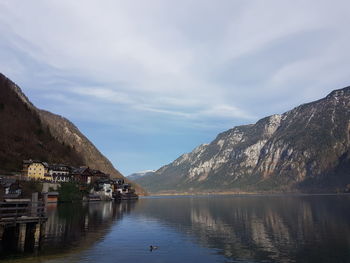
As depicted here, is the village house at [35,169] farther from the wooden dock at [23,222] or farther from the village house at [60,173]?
the wooden dock at [23,222]

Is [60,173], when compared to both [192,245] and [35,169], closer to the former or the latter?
[35,169]

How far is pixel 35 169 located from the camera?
171m

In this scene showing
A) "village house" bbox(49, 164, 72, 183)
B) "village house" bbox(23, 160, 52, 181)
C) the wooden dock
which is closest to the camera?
the wooden dock

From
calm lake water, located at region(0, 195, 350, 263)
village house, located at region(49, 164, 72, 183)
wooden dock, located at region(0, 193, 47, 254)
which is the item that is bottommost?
calm lake water, located at region(0, 195, 350, 263)

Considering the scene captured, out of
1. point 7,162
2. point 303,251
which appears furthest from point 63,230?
point 7,162

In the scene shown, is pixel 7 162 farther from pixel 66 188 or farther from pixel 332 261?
pixel 332 261

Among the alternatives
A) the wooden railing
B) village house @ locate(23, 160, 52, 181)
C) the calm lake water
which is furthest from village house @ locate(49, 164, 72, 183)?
the wooden railing

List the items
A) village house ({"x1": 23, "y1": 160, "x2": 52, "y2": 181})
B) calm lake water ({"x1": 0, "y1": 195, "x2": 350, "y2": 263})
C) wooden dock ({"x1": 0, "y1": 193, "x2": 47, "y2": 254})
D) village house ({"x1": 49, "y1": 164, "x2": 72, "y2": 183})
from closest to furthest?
calm lake water ({"x1": 0, "y1": 195, "x2": 350, "y2": 263}) < wooden dock ({"x1": 0, "y1": 193, "x2": 47, "y2": 254}) < village house ({"x1": 23, "y1": 160, "x2": 52, "y2": 181}) < village house ({"x1": 49, "y1": 164, "x2": 72, "y2": 183})

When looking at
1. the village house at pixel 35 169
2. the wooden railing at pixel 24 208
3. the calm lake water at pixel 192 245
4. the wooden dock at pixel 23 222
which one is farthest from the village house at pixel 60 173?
the wooden railing at pixel 24 208

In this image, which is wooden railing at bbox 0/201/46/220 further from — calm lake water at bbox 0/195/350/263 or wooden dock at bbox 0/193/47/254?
calm lake water at bbox 0/195/350/263

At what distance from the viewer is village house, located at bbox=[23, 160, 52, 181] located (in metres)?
166

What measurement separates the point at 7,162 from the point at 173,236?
423 ft

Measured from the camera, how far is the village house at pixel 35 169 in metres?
166

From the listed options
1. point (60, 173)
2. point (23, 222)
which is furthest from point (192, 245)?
point (60, 173)
